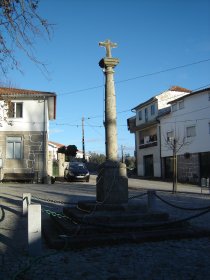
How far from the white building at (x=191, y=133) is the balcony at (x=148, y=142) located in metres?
3.07

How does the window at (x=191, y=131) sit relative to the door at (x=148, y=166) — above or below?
above

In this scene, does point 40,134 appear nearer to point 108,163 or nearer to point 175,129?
point 175,129

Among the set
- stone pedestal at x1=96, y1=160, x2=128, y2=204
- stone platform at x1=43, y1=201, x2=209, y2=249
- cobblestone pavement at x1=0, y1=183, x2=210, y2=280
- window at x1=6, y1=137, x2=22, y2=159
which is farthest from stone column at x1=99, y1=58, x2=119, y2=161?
window at x1=6, y1=137, x2=22, y2=159

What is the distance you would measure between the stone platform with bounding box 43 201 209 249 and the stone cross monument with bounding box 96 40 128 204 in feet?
1.33

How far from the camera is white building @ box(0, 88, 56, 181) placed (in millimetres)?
26609

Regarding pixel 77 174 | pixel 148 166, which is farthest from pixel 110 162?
pixel 148 166

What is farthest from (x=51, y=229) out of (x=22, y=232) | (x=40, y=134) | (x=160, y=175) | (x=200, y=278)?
(x=160, y=175)

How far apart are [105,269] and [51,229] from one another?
9.73ft

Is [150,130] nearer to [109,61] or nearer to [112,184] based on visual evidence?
[109,61]

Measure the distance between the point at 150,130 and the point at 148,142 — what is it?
1592mm

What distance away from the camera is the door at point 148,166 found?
4188cm

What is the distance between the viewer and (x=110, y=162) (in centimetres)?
937

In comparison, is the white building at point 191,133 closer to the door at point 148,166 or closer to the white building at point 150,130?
the white building at point 150,130

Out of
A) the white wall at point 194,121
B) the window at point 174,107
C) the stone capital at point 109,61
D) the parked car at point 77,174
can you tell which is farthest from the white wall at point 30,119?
the stone capital at point 109,61
